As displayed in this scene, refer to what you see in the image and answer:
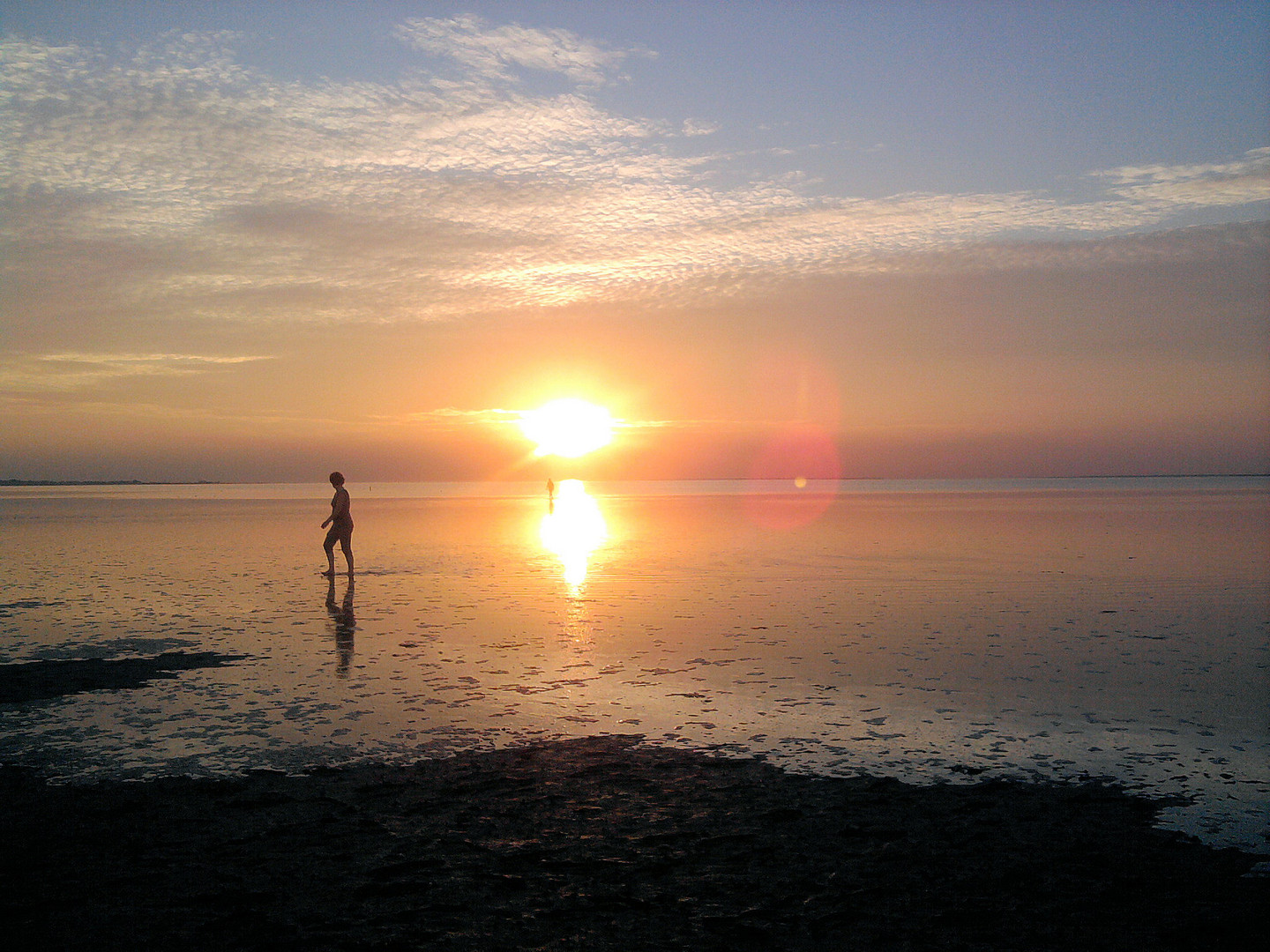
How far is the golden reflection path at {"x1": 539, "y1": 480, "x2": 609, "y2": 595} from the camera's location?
968 inches

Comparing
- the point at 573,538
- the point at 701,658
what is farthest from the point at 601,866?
the point at 573,538

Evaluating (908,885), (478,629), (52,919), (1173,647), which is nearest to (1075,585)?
(1173,647)

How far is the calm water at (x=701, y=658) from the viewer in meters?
8.98

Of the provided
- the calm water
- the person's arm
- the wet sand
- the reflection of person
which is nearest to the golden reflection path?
the calm water

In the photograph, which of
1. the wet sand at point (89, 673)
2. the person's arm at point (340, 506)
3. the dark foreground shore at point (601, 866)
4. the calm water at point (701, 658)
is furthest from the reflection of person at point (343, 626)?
the dark foreground shore at point (601, 866)

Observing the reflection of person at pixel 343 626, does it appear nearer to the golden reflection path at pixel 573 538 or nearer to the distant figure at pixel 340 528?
the distant figure at pixel 340 528

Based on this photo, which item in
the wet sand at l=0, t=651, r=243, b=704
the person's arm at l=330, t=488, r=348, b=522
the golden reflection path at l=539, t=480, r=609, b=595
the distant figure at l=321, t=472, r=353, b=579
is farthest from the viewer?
the golden reflection path at l=539, t=480, r=609, b=595

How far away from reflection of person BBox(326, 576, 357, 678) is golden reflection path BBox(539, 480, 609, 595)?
4.86 metres

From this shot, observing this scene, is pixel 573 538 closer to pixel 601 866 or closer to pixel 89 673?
pixel 89 673

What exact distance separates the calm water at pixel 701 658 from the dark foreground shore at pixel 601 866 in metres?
0.74

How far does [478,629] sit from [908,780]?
29.5 ft

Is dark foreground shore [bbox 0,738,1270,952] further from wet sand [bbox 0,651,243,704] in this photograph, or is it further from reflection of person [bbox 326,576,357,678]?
reflection of person [bbox 326,576,357,678]

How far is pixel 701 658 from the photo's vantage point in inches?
525

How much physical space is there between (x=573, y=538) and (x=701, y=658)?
24057mm
